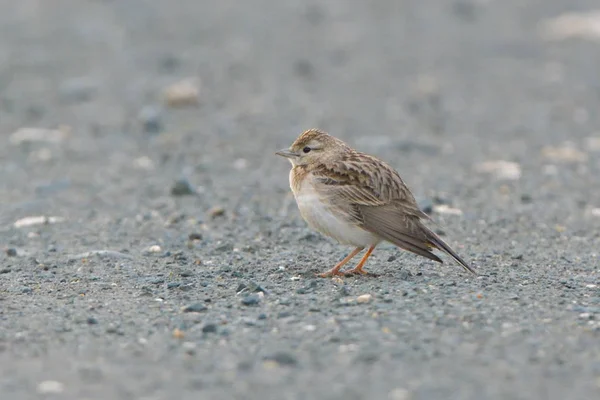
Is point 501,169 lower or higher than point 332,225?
lower

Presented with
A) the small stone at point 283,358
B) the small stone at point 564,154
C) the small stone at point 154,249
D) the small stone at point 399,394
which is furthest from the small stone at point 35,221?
the small stone at point 564,154

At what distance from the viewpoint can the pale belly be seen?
849cm

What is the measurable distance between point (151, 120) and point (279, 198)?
3865 millimetres

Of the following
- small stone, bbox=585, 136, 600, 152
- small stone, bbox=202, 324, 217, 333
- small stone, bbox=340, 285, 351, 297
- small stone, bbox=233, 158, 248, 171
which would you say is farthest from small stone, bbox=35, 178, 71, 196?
small stone, bbox=585, 136, 600, 152

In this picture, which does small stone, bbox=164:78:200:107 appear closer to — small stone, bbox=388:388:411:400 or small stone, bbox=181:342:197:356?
small stone, bbox=181:342:197:356

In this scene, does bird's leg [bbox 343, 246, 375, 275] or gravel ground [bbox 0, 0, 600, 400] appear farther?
bird's leg [bbox 343, 246, 375, 275]

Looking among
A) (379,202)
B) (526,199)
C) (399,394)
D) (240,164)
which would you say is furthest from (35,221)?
(399,394)

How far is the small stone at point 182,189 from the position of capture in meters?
11.9

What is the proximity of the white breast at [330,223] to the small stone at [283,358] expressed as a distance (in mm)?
2111

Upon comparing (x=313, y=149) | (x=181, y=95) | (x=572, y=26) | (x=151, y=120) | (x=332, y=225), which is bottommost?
(x=332, y=225)

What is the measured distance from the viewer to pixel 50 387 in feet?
20.0

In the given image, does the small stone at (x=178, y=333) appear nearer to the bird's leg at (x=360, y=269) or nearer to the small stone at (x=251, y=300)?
the small stone at (x=251, y=300)

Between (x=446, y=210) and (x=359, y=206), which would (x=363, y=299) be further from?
(x=446, y=210)

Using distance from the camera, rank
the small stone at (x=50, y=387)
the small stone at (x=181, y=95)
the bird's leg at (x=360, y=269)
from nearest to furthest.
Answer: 1. the small stone at (x=50, y=387)
2. the bird's leg at (x=360, y=269)
3. the small stone at (x=181, y=95)
